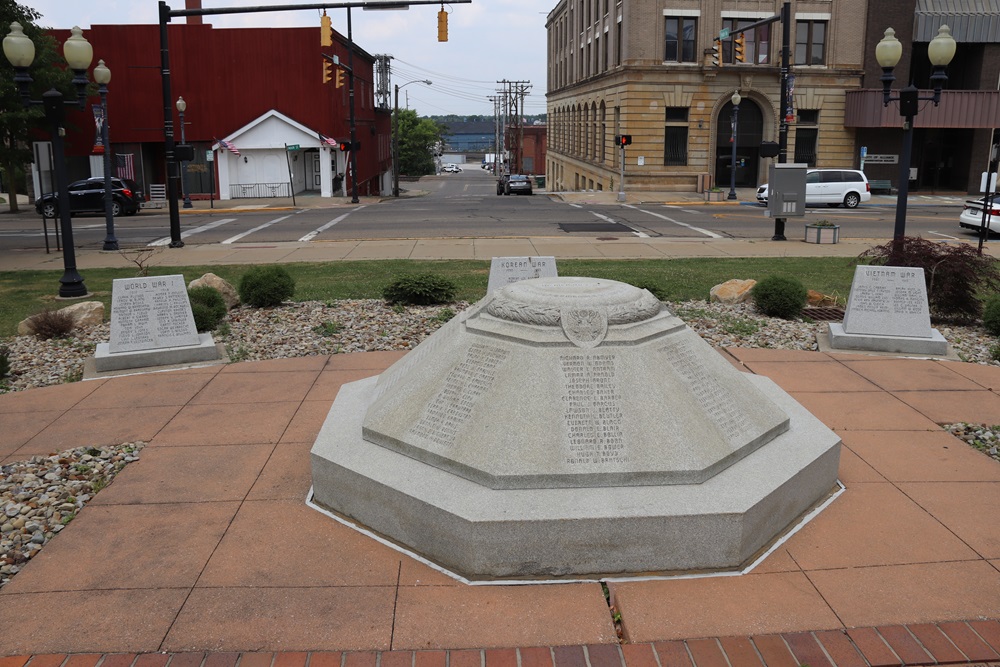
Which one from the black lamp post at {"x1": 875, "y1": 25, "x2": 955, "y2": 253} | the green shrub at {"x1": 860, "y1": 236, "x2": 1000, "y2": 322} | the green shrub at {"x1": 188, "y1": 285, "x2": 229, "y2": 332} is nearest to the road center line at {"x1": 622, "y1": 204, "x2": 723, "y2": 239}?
the black lamp post at {"x1": 875, "y1": 25, "x2": 955, "y2": 253}

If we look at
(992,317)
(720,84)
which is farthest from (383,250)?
(720,84)

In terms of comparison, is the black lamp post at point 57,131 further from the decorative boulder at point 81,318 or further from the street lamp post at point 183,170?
the street lamp post at point 183,170

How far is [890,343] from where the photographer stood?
33.6 feet

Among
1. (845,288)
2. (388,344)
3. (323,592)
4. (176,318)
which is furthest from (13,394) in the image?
(845,288)

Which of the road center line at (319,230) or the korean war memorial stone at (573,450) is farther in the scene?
the road center line at (319,230)

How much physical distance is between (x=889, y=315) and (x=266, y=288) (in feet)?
27.6

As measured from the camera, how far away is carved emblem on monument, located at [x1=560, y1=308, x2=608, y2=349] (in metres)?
6.04

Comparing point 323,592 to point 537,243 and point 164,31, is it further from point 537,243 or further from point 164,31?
point 164,31

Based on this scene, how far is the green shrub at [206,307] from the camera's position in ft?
35.8

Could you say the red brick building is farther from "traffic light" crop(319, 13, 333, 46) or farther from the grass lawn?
the grass lawn

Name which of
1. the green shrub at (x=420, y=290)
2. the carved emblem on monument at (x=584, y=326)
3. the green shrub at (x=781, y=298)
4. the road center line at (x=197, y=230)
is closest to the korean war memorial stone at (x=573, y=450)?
the carved emblem on monument at (x=584, y=326)

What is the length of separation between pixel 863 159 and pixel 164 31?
113 ft

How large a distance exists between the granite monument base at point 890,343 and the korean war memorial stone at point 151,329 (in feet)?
24.5

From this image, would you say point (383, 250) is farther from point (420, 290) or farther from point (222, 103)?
point (222, 103)
